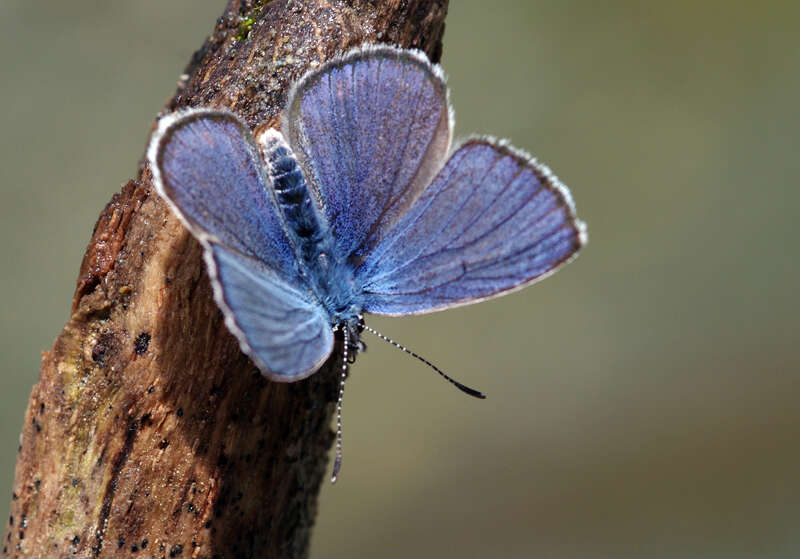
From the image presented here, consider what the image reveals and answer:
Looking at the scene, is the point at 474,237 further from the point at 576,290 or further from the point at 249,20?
the point at 576,290

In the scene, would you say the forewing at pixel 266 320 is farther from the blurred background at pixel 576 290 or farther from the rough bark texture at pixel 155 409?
the blurred background at pixel 576 290

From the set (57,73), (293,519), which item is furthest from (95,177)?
(293,519)

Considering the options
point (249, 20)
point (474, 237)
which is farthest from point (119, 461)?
point (249, 20)

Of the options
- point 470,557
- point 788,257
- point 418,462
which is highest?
point 788,257

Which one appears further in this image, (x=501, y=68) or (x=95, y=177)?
(x=501, y=68)

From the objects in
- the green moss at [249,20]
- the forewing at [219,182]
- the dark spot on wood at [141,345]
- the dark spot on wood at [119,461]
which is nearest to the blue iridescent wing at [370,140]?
the forewing at [219,182]

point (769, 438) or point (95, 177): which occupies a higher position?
point (95, 177)

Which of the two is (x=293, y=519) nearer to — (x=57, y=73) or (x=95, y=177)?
(x=95, y=177)
